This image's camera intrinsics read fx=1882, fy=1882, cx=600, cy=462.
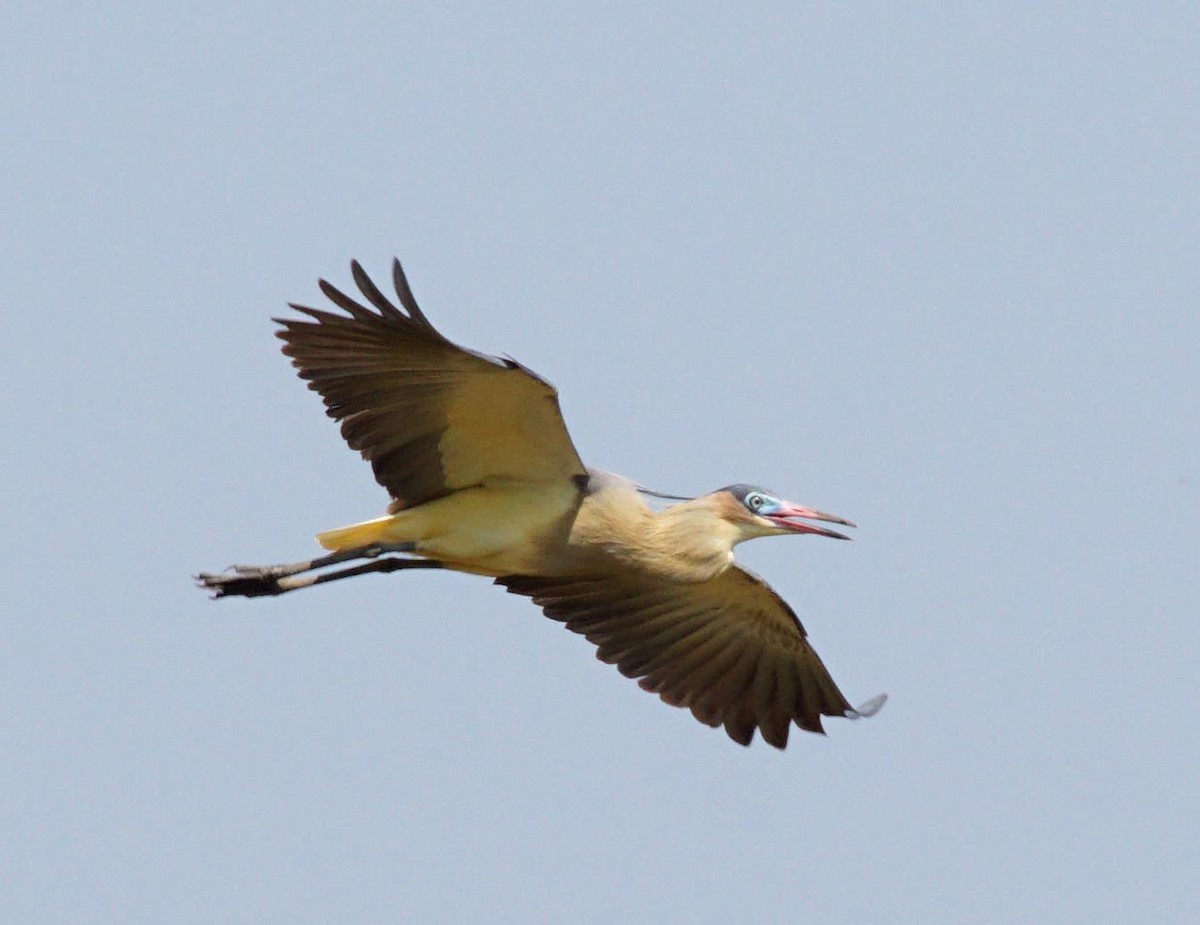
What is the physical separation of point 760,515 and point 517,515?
143 centimetres

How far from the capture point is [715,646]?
1205 centimetres

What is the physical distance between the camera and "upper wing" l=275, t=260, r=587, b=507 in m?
9.80

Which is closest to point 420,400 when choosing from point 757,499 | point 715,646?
point 757,499

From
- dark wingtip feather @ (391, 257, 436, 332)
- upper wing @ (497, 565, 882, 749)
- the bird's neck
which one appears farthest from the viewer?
upper wing @ (497, 565, 882, 749)

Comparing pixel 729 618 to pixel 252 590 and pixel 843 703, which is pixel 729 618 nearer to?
pixel 843 703

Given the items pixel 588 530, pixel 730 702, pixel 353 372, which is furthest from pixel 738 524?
pixel 353 372

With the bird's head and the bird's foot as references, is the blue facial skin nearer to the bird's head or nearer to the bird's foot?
the bird's head

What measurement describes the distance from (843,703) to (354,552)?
11.3ft

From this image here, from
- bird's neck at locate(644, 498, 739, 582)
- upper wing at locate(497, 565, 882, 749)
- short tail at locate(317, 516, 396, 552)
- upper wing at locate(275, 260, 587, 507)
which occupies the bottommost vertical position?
upper wing at locate(497, 565, 882, 749)

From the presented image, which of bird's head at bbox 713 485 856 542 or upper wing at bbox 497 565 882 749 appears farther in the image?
upper wing at bbox 497 565 882 749

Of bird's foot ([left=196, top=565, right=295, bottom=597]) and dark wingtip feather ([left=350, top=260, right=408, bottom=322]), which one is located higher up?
dark wingtip feather ([left=350, top=260, right=408, bottom=322])

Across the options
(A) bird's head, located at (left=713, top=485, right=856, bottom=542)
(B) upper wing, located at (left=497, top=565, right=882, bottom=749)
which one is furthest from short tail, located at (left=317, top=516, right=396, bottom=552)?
(A) bird's head, located at (left=713, top=485, right=856, bottom=542)

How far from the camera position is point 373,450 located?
34.4 feet

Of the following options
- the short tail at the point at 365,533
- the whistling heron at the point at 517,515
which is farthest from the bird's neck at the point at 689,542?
the short tail at the point at 365,533
